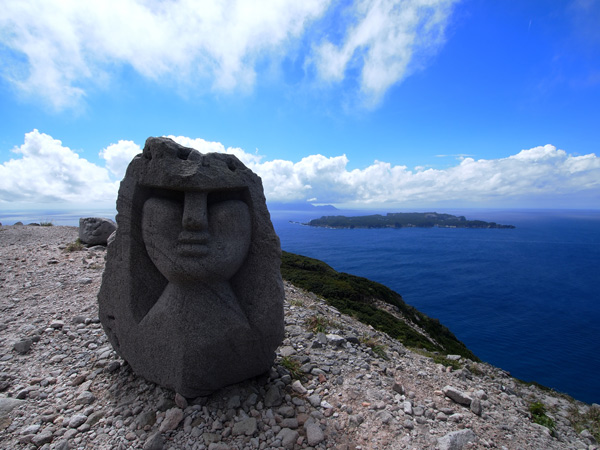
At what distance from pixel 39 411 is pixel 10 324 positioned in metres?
3.42

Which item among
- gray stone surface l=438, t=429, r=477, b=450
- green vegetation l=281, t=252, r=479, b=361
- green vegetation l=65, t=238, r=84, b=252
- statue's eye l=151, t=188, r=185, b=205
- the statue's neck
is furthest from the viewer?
green vegetation l=281, t=252, r=479, b=361

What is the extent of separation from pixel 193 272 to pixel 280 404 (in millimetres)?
2283

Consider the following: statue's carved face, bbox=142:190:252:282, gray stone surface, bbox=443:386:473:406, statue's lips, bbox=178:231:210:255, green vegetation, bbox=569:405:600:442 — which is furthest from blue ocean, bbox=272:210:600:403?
statue's lips, bbox=178:231:210:255

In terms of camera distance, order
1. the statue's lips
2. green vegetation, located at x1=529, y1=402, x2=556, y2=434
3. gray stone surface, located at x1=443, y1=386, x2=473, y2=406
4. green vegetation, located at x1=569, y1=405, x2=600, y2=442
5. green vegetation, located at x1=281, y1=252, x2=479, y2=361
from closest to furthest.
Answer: the statue's lips, gray stone surface, located at x1=443, y1=386, x2=473, y2=406, green vegetation, located at x1=529, y1=402, x2=556, y2=434, green vegetation, located at x1=569, y1=405, x2=600, y2=442, green vegetation, located at x1=281, y1=252, x2=479, y2=361

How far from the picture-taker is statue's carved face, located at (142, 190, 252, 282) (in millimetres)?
4082

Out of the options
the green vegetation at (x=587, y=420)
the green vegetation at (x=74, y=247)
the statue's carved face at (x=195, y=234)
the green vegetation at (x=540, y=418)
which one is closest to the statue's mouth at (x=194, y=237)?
the statue's carved face at (x=195, y=234)

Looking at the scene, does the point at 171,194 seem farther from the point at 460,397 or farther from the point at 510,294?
the point at 510,294

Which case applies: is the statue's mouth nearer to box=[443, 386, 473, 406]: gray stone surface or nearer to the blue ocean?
box=[443, 386, 473, 406]: gray stone surface

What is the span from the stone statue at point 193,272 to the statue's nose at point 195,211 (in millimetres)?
13

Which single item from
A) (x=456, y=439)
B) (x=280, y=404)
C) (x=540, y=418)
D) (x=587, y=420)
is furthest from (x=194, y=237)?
(x=587, y=420)

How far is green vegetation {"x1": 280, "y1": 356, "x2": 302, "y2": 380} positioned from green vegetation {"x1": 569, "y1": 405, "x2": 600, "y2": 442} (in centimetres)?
490

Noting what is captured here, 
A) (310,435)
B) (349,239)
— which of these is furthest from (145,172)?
(349,239)

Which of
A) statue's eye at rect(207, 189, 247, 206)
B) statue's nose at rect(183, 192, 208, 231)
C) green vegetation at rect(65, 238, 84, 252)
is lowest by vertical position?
green vegetation at rect(65, 238, 84, 252)

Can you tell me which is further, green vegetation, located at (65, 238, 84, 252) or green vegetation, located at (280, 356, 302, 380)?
green vegetation, located at (65, 238, 84, 252)
